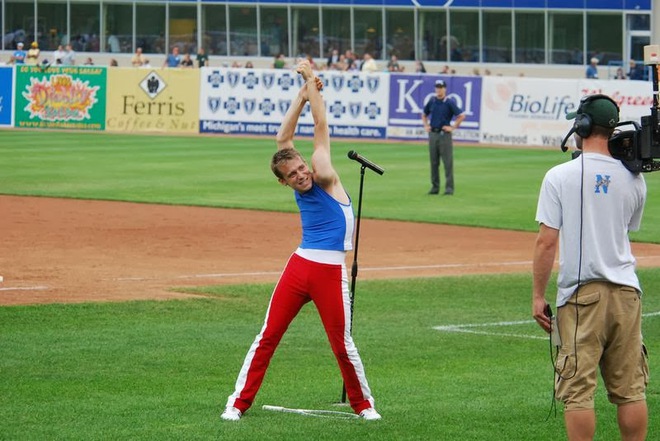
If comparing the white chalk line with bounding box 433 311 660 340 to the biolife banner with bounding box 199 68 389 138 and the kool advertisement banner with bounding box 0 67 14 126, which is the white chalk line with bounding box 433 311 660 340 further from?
the kool advertisement banner with bounding box 0 67 14 126

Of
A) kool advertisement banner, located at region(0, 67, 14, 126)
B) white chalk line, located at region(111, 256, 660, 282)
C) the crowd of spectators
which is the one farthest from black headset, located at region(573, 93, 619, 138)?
the crowd of spectators

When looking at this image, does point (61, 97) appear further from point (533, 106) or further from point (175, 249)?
point (175, 249)

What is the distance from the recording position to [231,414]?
28.9 ft

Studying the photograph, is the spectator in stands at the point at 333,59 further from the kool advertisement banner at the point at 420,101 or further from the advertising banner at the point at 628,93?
the advertising banner at the point at 628,93

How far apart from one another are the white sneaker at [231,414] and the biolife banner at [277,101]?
3216cm

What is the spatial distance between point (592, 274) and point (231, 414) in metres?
2.81

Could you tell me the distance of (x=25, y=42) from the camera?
68.3 meters

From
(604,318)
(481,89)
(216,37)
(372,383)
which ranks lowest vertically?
(372,383)

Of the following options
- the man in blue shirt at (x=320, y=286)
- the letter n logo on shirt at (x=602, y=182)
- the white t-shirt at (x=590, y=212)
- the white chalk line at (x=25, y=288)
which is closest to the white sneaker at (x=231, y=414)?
the man in blue shirt at (x=320, y=286)

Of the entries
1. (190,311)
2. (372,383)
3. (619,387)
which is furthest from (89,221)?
(619,387)

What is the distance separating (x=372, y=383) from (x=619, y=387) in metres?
3.45

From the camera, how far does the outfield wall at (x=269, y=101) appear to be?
39.3 m

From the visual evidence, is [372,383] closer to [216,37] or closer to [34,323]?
[34,323]

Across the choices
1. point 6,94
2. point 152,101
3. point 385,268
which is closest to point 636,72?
point 152,101
